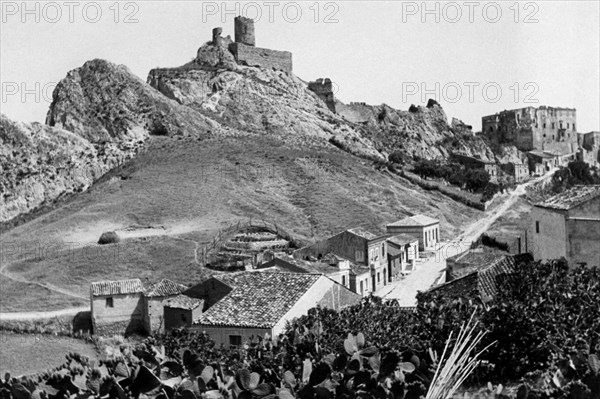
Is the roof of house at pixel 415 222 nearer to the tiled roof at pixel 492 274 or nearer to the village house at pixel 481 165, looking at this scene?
the tiled roof at pixel 492 274

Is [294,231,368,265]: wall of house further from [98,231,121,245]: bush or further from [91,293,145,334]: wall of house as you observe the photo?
[98,231,121,245]: bush

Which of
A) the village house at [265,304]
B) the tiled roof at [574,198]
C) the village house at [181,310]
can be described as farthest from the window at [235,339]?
the tiled roof at [574,198]

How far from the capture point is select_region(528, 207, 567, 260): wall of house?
2178 centimetres

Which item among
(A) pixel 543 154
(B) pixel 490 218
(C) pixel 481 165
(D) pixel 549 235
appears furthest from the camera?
(A) pixel 543 154

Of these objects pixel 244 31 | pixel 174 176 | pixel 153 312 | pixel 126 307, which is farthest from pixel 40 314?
pixel 244 31

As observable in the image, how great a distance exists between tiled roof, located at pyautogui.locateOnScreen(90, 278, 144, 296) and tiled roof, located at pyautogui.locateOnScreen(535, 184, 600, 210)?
18.8 meters

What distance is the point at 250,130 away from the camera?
265 feet

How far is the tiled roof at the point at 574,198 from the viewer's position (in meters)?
21.3

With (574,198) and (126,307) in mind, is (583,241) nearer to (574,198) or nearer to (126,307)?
(574,198)

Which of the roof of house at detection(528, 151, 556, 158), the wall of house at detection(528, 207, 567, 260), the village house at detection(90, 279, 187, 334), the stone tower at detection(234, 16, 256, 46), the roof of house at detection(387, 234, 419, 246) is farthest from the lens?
the roof of house at detection(528, 151, 556, 158)

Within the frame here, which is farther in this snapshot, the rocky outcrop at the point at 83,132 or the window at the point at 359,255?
the rocky outcrop at the point at 83,132

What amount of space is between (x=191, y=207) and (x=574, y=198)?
116 ft

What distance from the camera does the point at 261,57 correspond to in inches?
3878

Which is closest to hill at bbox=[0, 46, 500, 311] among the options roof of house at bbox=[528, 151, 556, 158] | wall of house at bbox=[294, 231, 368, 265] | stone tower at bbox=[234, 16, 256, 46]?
stone tower at bbox=[234, 16, 256, 46]
